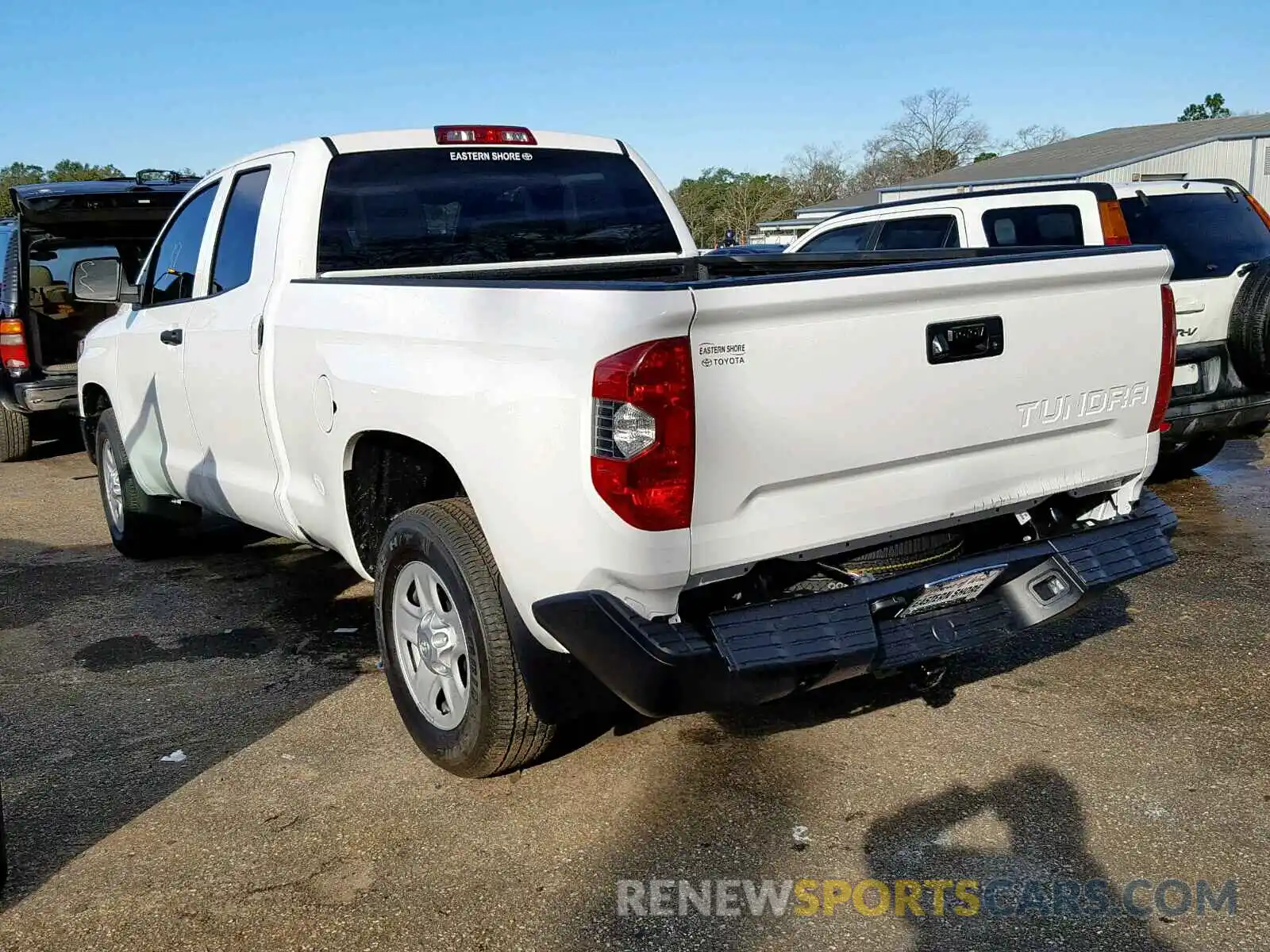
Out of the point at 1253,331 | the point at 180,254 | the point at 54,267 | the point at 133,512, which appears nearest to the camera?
the point at 180,254

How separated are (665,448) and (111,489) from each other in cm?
483

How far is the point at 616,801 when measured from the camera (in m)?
3.57

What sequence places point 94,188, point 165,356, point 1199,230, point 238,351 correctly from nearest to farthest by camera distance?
point 238,351 < point 165,356 < point 1199,230 < point 94,188

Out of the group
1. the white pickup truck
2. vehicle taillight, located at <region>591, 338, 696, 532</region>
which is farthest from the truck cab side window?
vehicle taillight, located at <region>591, 338, 696, 532</region>

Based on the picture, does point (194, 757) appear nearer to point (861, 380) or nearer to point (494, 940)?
point (494, 940)

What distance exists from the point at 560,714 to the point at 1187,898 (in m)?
1.67

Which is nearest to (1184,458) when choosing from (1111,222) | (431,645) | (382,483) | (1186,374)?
(1186,374)

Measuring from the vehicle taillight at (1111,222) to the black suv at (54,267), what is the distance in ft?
21.0

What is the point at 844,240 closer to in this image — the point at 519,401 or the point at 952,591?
the point at 952,591

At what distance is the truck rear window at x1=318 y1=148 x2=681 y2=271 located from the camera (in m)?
4.57

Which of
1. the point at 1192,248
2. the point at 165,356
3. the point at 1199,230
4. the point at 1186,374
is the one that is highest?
the point at 1199,230

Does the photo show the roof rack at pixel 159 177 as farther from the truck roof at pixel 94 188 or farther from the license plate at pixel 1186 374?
the license plate at pixel 1186 374

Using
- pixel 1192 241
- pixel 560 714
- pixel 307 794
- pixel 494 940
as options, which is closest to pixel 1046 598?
pixel 560 714

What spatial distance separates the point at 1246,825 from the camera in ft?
10.8
